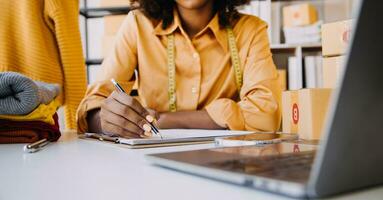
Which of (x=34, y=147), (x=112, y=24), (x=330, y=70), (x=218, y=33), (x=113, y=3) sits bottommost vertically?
(x=34, y=147)

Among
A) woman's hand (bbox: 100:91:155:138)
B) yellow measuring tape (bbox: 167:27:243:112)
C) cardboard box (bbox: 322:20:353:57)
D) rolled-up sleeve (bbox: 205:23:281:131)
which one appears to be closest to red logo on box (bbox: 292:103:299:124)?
cardboard box (bbox: 322:20:353:57)

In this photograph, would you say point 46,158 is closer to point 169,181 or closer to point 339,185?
point 169,181

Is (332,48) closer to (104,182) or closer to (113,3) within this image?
(104,182)

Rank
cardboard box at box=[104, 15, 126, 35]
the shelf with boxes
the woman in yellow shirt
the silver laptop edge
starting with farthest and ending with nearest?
the shelf with boxes → cardboard box at box=[104, 15, 126, 35] → the woman in yellow shirt → the silver laptop edge

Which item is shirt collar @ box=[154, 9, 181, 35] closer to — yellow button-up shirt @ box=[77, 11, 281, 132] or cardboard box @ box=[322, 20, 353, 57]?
yellow button-up shirt @ box=[77, 11, 281, 132]

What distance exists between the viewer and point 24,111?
0.71m

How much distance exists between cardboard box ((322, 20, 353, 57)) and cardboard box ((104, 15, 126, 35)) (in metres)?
1.66

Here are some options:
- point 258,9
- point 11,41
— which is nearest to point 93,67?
point 258,9

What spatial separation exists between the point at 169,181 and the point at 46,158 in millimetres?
236

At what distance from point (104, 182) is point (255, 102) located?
823 millimetres

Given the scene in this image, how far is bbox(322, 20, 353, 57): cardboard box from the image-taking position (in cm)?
66

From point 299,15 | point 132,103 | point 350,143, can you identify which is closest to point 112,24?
point 299,15

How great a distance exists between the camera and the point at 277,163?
A: 0.34 meters

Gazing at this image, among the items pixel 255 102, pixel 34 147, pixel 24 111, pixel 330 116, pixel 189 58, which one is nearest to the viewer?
pixel 330 116
